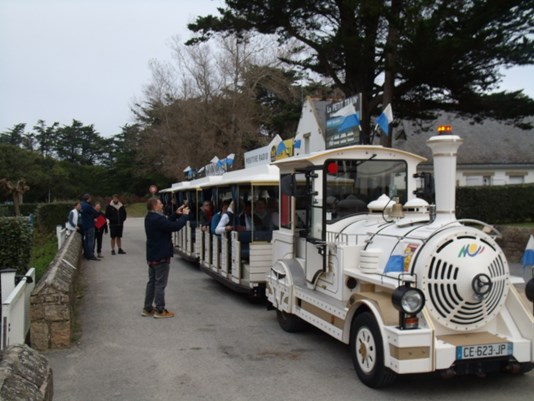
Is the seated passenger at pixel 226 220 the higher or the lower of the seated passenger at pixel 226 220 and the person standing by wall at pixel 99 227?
the higher

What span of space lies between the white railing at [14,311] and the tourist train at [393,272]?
10.8 ft

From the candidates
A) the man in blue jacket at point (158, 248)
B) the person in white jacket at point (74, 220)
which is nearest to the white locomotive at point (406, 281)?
the man in blue jacket at point (158, 248)

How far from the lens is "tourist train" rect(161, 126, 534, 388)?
489cm

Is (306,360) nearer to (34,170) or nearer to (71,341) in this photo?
(71,341)

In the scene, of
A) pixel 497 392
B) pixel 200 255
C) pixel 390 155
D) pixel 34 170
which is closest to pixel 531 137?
pixel 200 255

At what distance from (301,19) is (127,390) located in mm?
14009

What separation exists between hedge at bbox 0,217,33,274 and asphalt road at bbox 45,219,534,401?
1567 mm

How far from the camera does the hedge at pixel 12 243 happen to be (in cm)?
979

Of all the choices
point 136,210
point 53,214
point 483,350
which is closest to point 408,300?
point 483,350

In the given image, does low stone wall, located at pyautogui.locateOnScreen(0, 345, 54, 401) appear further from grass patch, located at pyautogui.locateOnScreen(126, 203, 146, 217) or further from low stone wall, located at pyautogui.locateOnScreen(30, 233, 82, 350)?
grass patch, located at pyautogui.locateOnScreen(126, 203, 146, 217)

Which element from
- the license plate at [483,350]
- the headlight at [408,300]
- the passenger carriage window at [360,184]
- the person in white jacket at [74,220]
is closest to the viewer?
the headlight at [408,300]

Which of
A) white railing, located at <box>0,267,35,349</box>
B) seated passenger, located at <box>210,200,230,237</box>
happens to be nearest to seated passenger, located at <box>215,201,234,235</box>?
seated passenger, located at <box>210,200,230,237</box>

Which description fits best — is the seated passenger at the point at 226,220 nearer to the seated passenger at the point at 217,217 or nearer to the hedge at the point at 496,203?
the seated passenger at the point at 217,217

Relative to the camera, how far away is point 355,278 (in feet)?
19.1
